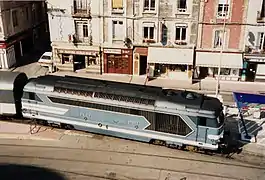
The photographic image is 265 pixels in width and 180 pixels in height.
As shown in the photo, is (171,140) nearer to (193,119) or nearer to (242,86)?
(193,119)

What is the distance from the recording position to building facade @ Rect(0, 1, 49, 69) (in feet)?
132

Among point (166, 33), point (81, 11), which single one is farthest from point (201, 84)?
point (81, 11)

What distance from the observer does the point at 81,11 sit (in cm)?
3816

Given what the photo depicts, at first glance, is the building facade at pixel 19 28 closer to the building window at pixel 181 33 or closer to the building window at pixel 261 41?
the building window at pixel 181 33

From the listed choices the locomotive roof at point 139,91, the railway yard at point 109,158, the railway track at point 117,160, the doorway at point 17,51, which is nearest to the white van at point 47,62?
the doorway at point 17,51

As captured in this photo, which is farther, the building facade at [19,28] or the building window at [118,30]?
the building facade at [19,28]

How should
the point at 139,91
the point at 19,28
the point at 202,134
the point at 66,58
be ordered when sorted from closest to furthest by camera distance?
the point at 202,134 → the point at 139,91 → the point at 66,58 → the point at 19,28

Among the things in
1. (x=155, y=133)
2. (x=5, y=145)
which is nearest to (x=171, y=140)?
(x=155, y=133)

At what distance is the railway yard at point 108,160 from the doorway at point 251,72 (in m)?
14.2

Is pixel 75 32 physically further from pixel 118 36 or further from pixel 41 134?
pixel 41 134

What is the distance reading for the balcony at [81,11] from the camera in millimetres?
37925

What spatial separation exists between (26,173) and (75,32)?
19179mm

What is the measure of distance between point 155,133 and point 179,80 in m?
14.4

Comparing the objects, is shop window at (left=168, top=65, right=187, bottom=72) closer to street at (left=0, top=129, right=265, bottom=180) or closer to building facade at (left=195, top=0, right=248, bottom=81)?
building facade at (left=195, top=0, right=248, bottom=81)
